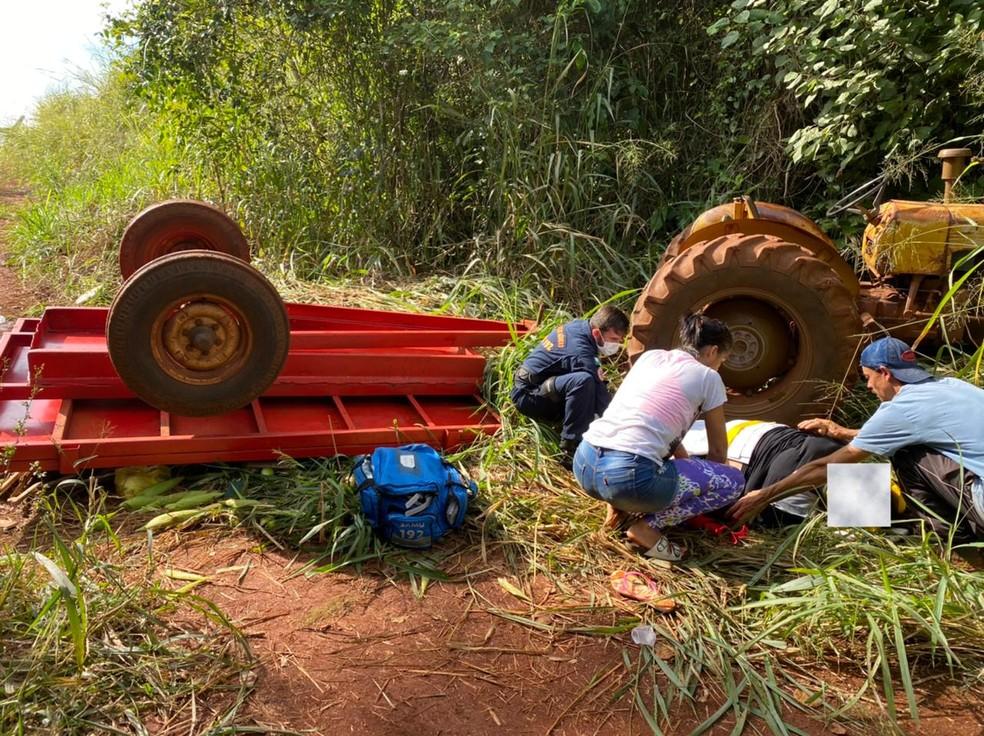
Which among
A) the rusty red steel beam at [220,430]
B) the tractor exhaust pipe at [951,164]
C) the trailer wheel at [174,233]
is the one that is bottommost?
the rusty red steel beam at [220,430]

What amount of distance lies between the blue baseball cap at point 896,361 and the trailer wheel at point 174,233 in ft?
13.1

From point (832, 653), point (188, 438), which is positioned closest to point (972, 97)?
point (832, 653)

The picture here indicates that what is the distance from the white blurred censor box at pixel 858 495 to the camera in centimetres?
346

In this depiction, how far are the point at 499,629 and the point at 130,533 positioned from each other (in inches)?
68.3

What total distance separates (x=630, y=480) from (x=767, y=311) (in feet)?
6.00

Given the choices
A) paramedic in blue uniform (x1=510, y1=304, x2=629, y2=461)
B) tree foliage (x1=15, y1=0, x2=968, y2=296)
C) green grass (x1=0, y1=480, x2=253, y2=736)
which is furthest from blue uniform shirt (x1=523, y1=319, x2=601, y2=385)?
green grass (x1=0, y1=480, x2=253, y2=736)

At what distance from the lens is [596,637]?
11.0 feet

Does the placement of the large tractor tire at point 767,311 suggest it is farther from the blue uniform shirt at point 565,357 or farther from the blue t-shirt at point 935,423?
the blue t-shirt at point 935,423

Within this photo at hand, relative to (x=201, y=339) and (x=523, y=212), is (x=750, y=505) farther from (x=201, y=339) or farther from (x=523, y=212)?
(x=523, y=212)

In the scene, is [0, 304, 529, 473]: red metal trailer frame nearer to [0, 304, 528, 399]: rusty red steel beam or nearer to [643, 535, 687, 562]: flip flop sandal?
[0, 304, 528, 399]: rusty red steel beam

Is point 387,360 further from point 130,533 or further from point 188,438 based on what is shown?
point 130,533

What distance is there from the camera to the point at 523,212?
6746 mm

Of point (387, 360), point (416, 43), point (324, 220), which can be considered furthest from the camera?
point (324, 220)

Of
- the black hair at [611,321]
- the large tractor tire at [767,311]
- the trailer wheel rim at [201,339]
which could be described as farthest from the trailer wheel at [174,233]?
the large tractor tire at [767,311]
